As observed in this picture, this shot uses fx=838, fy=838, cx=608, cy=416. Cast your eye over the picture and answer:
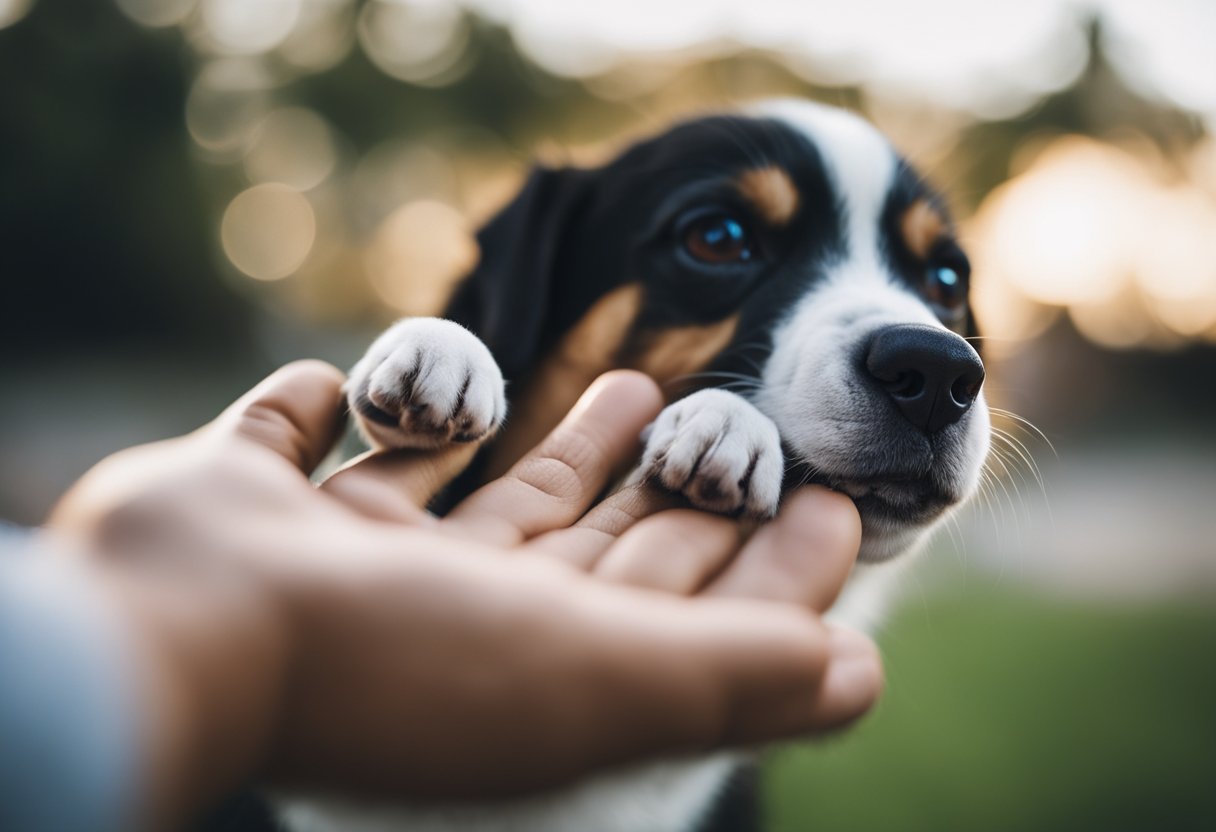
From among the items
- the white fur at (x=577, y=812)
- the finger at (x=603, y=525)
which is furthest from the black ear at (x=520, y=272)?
the white fur at (x=577, y=812)

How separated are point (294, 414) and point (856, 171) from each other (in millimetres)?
1874

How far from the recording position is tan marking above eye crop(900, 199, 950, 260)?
2734 mm

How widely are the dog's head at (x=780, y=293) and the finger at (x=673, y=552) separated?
0.35 metres

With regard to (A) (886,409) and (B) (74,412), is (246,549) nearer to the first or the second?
(A) (886,409)

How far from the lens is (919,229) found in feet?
9.03

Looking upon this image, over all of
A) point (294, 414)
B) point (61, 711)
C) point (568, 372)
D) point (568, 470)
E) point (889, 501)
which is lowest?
point (889, 501)

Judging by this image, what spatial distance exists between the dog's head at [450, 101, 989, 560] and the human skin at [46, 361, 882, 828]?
0.70m

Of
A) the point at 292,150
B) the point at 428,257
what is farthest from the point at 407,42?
the point at 428,257

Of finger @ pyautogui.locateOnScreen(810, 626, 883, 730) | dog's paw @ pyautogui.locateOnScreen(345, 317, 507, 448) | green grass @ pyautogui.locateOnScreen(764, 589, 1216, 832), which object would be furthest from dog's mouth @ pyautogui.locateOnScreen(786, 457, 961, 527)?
green grass @ pyautogui.locateOnScreen(764, 589, 1216, 832)

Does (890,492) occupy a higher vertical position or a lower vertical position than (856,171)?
lower

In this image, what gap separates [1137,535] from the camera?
38.3 feet

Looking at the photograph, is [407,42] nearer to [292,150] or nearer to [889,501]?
[292,150]

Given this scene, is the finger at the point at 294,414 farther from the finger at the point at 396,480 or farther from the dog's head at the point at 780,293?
the dog's head at the point at 780,293

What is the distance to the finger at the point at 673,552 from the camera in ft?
4.83
